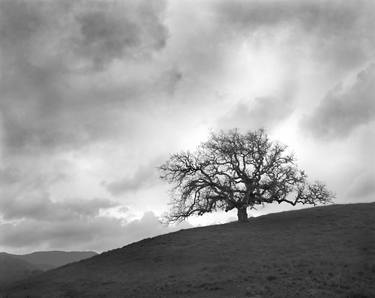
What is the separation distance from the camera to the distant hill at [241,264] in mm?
28219

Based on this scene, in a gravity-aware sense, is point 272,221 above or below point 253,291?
above

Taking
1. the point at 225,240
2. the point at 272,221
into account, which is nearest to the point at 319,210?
the point at 272,221

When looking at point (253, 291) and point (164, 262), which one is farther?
point (164, 262)

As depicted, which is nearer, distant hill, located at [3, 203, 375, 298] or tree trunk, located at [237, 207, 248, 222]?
distant hill, located at [3, 203, 375, 298]

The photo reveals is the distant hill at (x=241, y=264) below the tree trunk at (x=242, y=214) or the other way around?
below

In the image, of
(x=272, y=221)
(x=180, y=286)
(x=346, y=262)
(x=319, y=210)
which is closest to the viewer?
(x=180, y=286)

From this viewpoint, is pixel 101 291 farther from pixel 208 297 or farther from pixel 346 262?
pixel 346 262

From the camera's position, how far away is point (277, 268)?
3247cm

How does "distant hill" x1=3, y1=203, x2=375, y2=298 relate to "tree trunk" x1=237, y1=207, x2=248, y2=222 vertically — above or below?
below

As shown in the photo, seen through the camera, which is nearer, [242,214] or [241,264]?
[241,264]

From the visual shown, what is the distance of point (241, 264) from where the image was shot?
35.1m

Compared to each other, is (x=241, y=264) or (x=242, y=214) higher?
(x=242, y=214)

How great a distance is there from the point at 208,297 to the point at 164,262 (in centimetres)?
1320

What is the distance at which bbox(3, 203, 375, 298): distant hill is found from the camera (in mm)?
28219
